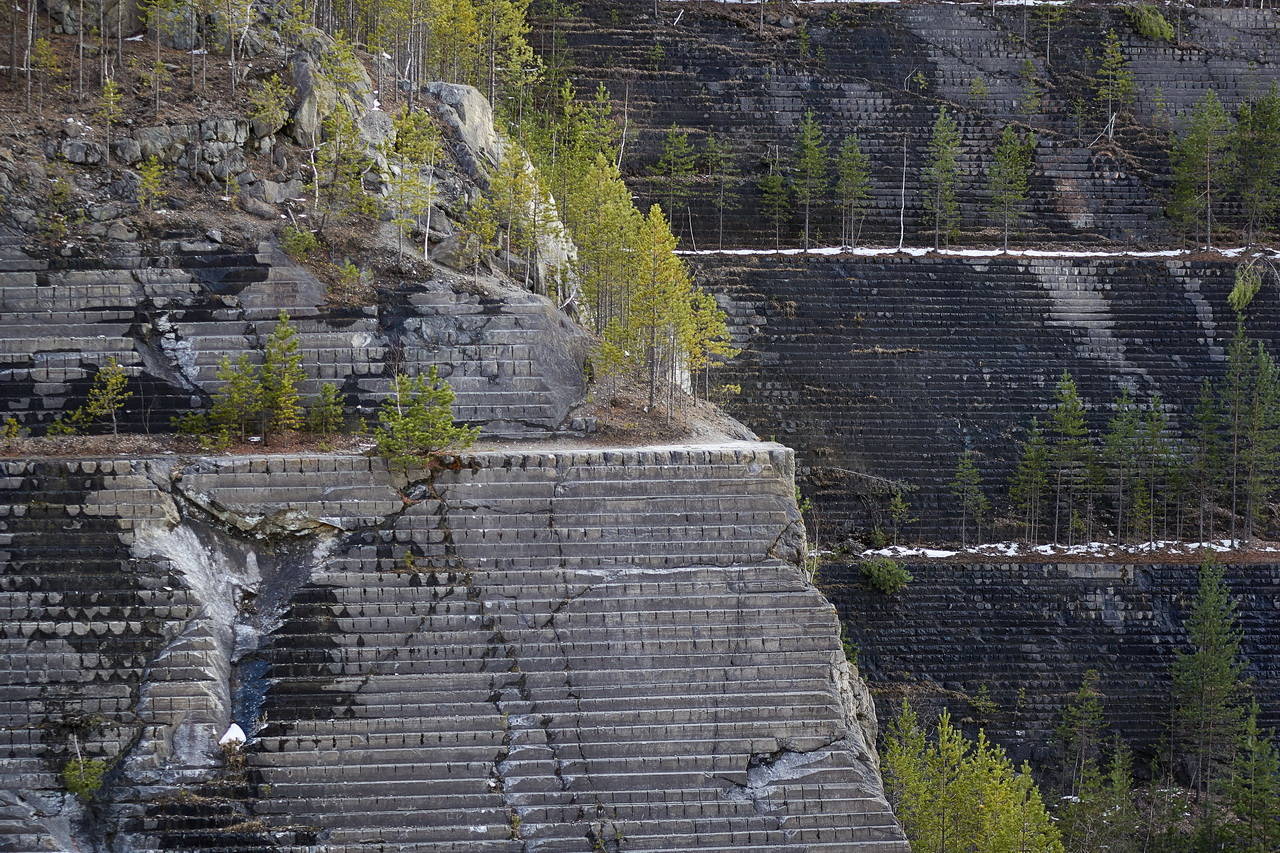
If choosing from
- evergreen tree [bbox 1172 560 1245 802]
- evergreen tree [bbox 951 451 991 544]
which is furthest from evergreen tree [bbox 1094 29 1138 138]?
evergreen tree [bbox 1172 560 1245 802]

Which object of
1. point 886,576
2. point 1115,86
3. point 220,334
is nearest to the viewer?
point 220,334

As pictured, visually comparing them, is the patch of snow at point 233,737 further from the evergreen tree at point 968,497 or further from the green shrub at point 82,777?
the evergreen tree at point 968,497

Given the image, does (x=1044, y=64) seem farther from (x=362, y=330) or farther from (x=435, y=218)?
(x=362, y=330)

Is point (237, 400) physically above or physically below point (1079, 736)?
above

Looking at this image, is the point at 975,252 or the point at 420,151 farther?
the point at 975,252

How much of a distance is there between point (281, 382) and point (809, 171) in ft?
78.7

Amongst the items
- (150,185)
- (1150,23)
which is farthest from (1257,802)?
(1150,23)

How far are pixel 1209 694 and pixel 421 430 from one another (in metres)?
20.0

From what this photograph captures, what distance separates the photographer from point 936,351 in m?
37.9

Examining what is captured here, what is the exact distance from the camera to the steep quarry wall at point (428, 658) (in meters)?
18.3

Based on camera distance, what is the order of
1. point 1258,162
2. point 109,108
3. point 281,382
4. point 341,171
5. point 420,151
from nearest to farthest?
1. point 281,382
2. point 109,108
3. point 341,171
4. point 420,151
5. point 1258,162

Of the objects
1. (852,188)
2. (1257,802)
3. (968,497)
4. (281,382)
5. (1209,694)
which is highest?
(852,188)

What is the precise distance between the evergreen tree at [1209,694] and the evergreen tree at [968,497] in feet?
18.4

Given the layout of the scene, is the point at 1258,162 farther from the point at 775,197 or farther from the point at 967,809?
the point at 967,809
